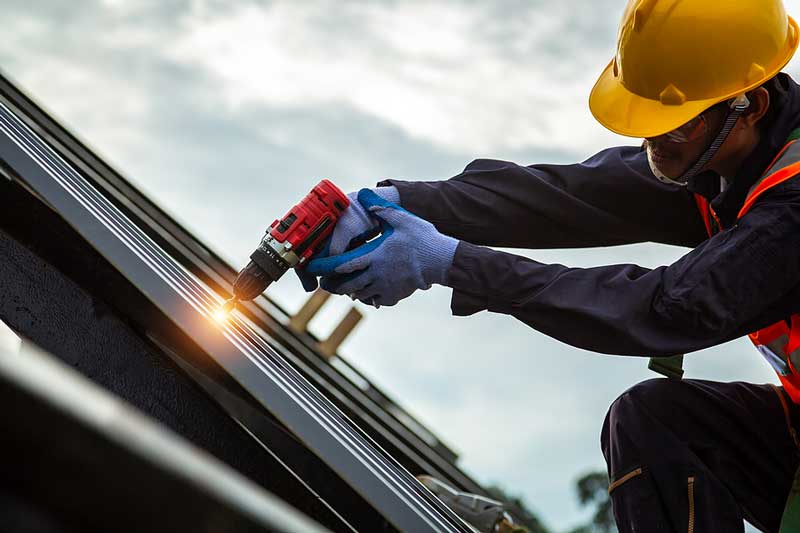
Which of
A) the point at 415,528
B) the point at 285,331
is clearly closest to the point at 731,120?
the point at 415,528

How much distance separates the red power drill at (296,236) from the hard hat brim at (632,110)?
113 cm

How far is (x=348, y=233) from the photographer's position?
Result: 3021 millimetres

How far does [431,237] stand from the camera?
2.85 m

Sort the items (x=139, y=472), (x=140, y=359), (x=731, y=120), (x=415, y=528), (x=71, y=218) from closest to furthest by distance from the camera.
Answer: (x=139, y=472) < (x=415, y=528) < (x=71, y=218) < (x=140, y=359) < (x=731, y=120)

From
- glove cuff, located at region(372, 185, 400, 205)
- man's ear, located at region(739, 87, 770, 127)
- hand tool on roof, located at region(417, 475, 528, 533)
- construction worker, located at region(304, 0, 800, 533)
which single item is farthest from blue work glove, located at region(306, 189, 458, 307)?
man's ear, located at region(739, 87, 770, 127)

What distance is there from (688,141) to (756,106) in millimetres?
266

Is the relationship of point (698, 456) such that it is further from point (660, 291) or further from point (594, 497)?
point (594, 497)

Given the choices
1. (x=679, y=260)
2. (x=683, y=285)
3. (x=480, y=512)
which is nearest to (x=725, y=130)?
(x=679, y=260)

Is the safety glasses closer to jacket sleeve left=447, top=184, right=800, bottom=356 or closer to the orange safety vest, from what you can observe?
the orange safety vest

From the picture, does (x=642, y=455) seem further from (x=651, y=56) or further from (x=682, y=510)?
(x=651, y=56)

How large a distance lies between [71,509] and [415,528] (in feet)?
3.75

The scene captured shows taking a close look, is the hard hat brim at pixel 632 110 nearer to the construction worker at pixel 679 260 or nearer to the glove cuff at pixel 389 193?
the construction worker at pixel 679 260

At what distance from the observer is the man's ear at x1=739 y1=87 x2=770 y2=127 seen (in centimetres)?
319

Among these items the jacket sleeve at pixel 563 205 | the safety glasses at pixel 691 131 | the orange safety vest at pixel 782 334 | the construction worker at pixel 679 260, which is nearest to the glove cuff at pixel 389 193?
the construction worker at pixel 679 260
